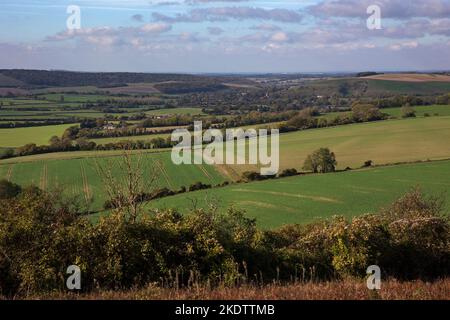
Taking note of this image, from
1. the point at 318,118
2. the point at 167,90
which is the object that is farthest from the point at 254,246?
the point at 167,90

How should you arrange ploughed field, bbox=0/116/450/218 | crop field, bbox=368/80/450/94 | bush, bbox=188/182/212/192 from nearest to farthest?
ploughed field, bbox=0/116/450/218 < bush, bbox=188/182/212/192 < crop field, bbox=368/80/450/94

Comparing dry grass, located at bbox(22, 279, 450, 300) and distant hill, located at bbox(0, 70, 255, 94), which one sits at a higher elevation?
distant hill, located at bbox(0, 70, 255, 94)

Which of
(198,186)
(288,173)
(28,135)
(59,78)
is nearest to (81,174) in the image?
(198,186)

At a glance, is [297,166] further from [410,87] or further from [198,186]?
[410,87]

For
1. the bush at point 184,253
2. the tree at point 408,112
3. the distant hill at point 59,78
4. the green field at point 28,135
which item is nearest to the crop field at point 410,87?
the tree at point 408,112

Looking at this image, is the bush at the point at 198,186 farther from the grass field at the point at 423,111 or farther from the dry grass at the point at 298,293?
the grass field at the point at 423,111

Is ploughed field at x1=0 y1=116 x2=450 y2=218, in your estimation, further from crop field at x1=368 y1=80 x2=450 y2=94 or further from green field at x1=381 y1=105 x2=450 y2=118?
crop field at x1=368 y1=80 x2=450 y2=94

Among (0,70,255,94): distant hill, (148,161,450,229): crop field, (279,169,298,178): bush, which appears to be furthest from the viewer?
(0,70,255,94): distant hill

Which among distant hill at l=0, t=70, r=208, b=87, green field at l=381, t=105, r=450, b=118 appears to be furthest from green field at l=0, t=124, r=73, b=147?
distant hill at l=0, t=70, r=208, b=87
